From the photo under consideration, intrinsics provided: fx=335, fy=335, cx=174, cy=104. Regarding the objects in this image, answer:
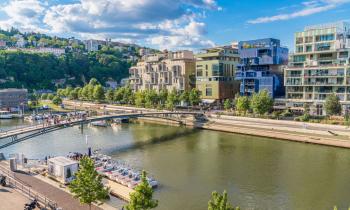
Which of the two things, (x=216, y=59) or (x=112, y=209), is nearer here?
(x=112, y=209)

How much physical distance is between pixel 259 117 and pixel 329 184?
40.2 meters

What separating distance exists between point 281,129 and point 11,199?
53146mm

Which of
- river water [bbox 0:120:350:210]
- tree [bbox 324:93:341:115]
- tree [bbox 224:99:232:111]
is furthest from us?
tree [bbox 224:99:232:111]

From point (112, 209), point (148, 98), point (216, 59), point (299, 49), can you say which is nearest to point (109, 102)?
point (148, 98)

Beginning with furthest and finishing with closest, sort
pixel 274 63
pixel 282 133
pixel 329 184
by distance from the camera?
pixel 274 63 → pixel 282 133 → pixel 329 184

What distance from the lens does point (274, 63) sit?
92.0 metres

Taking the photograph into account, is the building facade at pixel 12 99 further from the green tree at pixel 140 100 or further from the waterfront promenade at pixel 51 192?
the waterfront promenade at pixel 51 192

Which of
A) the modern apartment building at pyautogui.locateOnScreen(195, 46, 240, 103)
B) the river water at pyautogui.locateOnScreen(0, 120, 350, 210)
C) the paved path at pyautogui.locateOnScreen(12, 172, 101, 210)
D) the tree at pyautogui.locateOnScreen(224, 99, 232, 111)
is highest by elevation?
the modern apartment building at pyautogui.locateOnScreen(195, 46, 240, 103)

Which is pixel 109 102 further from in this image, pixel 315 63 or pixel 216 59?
pixel 315 63

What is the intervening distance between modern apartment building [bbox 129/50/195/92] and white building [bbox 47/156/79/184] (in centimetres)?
7675

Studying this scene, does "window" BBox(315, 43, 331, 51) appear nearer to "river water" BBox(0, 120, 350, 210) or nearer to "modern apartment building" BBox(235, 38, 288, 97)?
"modern apartment building" BBox(235, 38, 288, 97)

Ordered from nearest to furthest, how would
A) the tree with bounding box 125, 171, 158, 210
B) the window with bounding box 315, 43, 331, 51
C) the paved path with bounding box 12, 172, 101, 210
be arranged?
the tree with bounding box 125, 171, 158, 210 < the paved path with bounding box 12, 172, 101, 210 < the window with bounding box 315, 43, 331, 51

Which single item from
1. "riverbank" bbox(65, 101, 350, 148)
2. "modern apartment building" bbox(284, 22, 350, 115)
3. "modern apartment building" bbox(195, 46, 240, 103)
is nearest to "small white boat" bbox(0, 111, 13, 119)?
"riverbank" bbox(65, 101, 350, 148)

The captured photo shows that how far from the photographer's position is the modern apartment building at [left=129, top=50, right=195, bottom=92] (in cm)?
11431
